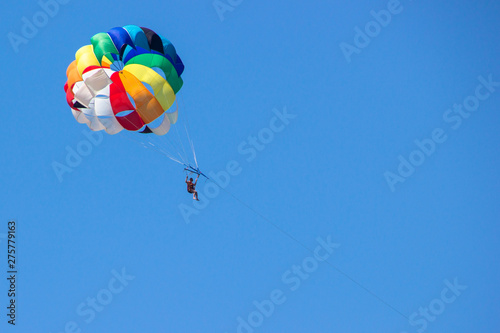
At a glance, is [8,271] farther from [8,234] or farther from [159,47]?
[159,47]

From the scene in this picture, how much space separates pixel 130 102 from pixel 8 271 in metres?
7.66

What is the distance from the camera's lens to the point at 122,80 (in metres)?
36.5

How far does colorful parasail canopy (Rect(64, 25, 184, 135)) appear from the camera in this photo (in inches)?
1432

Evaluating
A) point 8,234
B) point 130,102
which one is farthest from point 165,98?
point 8,234

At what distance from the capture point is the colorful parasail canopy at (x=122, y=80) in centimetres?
3638

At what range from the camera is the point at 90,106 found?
37.1 metres

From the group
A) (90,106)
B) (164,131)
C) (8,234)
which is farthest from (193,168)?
(8,234)

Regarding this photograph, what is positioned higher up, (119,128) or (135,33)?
(135,33)

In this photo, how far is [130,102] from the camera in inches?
1442

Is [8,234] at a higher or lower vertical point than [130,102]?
lower

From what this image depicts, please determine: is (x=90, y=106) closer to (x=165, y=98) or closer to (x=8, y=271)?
(x=165, y=98)

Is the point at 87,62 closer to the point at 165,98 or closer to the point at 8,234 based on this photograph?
the point at 165,98

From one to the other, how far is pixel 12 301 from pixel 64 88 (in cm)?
793

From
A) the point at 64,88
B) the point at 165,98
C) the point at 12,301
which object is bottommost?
the point at 12,301
